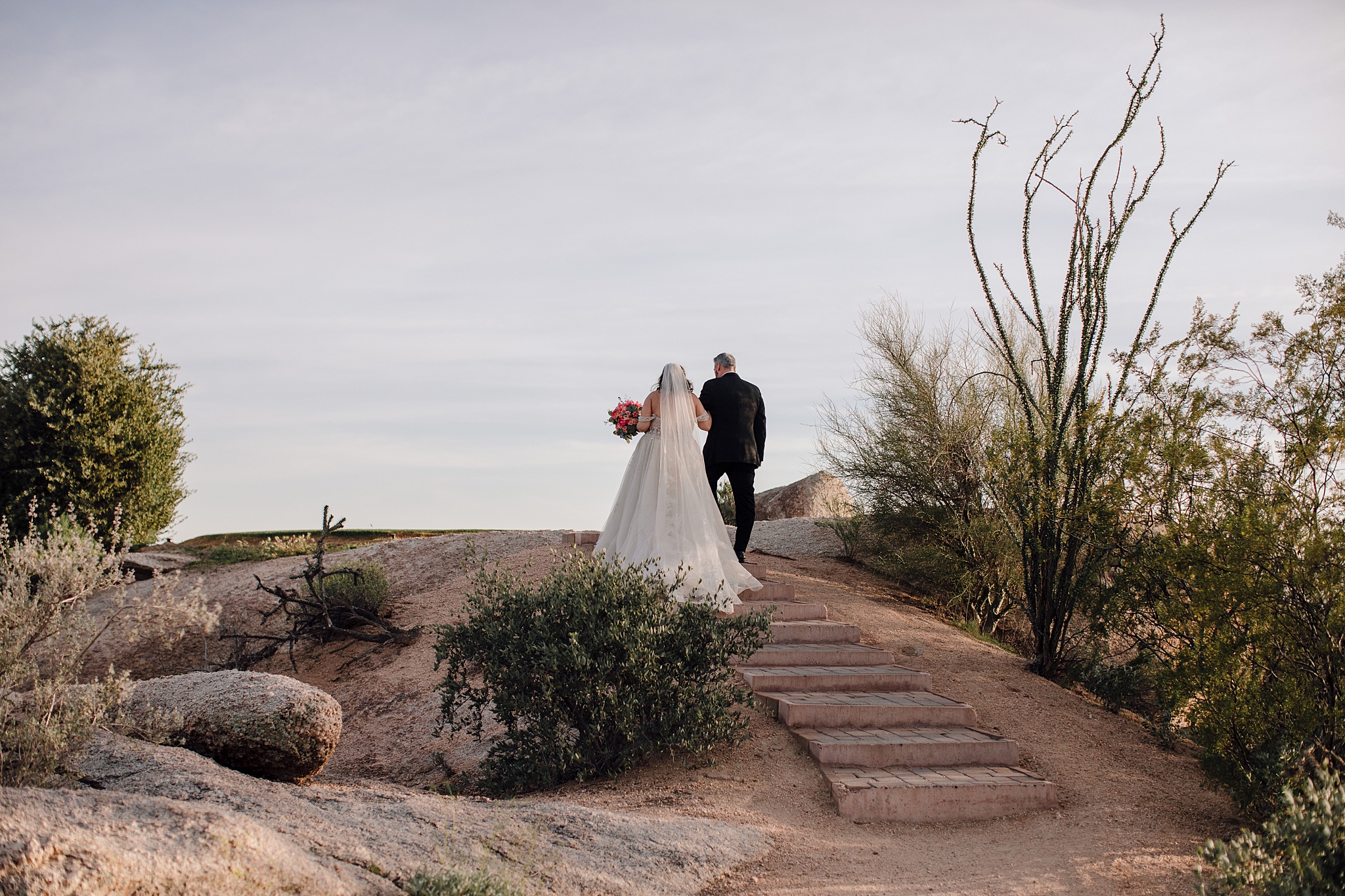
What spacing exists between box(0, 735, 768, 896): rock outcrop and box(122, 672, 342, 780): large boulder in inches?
16.2

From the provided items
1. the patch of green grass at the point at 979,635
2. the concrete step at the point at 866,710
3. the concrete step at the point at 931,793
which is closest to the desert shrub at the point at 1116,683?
the patch of green grass at the point at 979,635

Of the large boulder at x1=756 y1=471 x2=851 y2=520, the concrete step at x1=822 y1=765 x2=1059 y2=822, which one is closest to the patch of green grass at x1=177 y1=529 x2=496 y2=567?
the large boulder at x1=756 y1=471 x2=851 y2=520

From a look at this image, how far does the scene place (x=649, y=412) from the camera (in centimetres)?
923

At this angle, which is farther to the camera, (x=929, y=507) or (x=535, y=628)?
(x=929, y=507)

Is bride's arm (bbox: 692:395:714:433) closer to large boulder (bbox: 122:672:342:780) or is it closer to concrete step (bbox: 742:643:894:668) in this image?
concrete step (bbox: 742:643:894:668)

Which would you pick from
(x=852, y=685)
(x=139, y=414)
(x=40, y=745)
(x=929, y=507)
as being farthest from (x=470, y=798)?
(x=139, y=414)

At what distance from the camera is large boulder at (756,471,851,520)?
17.5 m

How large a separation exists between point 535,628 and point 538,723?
2.02 feet

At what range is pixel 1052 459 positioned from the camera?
8.23 m

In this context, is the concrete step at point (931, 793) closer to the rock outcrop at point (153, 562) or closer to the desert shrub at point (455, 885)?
the desert shrub at point (455, 885)

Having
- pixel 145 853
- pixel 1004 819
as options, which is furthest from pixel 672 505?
pixel 145 853

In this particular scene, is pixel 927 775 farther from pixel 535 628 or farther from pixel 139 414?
pixel 139 414

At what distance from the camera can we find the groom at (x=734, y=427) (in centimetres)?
963

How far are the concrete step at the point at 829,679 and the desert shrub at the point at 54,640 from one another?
411 centimetres
